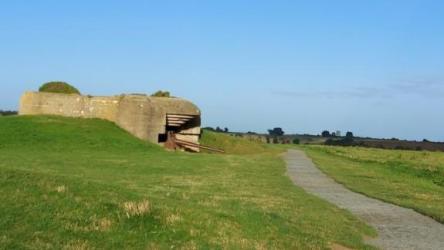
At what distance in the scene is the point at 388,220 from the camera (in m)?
14.8

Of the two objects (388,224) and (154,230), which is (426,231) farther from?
(154,230)

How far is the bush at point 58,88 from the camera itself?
149 feet

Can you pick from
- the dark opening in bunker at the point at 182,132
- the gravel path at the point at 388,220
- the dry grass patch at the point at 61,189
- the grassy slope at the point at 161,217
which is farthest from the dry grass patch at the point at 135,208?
the dark opening in bunker at the point at 182,132

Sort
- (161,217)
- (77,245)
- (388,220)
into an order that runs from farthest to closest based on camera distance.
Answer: (388,220) → (161,217) → (77,245)

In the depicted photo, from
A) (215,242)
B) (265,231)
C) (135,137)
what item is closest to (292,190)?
A: (265,231)

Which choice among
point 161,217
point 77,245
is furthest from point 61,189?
point 77,245

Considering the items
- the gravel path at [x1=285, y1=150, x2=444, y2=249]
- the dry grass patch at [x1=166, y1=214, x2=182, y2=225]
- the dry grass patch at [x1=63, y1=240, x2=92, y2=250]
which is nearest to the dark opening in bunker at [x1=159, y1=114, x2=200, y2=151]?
the gravel path at [x1=285, y1=150, x2=444, y2=249]

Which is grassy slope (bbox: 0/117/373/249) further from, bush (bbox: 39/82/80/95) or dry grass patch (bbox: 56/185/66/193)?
bush (bbox: 39/82/80/95)

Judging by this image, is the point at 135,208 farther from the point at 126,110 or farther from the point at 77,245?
the point at 126,110

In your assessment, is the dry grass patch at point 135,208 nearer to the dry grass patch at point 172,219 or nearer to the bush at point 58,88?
the dry grass patch at point 172,219

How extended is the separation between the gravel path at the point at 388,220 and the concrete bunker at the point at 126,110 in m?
19.8

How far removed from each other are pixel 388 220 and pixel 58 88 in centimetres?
3499

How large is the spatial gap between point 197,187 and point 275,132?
113 metres

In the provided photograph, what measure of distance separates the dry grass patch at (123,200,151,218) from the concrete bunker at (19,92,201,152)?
32.1m
